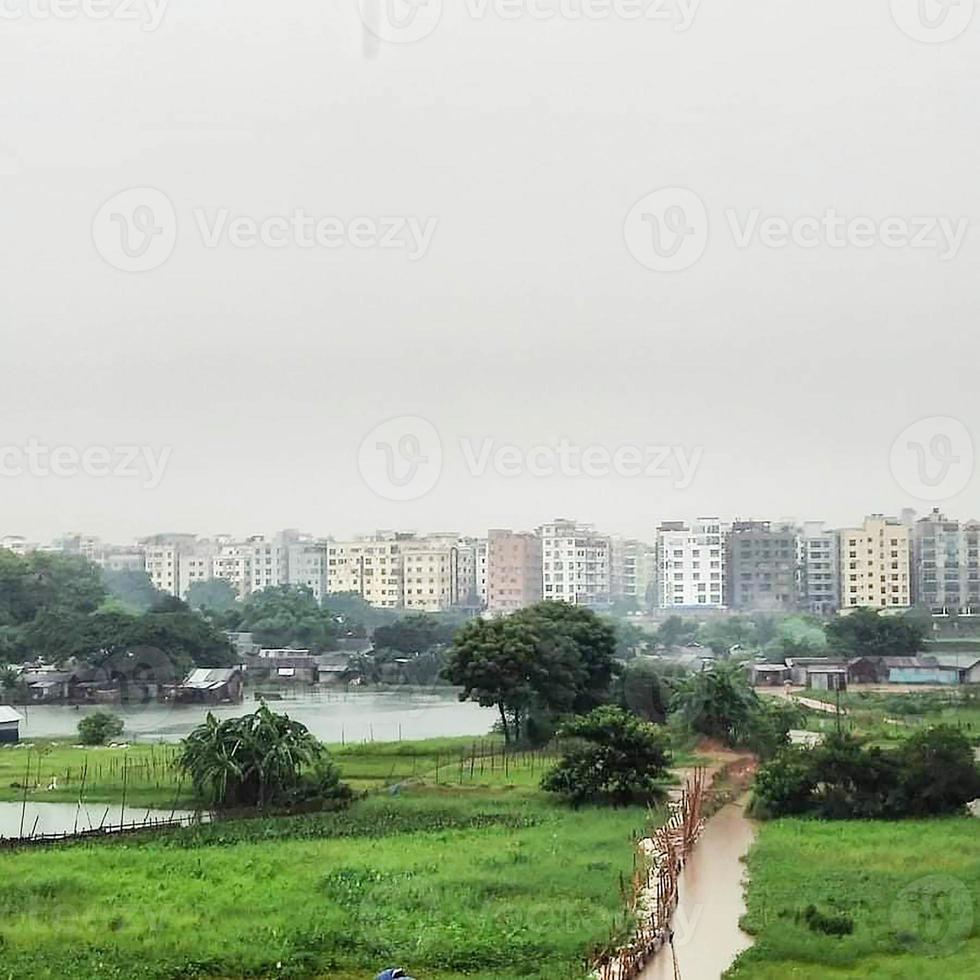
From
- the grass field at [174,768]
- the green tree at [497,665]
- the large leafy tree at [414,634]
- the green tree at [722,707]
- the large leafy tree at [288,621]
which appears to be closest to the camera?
the grass field at [174,768]

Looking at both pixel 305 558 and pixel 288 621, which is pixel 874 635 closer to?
pixel 288 621

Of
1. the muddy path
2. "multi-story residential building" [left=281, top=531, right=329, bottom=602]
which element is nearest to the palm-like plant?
the muddy path

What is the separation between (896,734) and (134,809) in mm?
9036

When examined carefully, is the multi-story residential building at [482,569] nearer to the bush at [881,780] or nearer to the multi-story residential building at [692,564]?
the multi-story residential building at [692,564]

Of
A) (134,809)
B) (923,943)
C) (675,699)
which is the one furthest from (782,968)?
(675,699)

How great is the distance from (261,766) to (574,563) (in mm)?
12117

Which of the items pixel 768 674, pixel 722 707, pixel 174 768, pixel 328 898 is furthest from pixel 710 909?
pixel 768 674

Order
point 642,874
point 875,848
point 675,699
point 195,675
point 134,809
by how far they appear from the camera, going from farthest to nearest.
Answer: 1. point 195,675
2. point 675,699
3. point 134,809
4. point 875,848
5. point 642,874

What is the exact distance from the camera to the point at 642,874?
9.28 m

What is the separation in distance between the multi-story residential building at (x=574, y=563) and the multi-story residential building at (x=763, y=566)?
2410 mm

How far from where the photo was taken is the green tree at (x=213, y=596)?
71.3 feet

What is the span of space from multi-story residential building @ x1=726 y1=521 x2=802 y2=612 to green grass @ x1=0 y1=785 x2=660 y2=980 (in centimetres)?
1100

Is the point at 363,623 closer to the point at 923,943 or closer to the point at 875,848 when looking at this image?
the point at 875,848

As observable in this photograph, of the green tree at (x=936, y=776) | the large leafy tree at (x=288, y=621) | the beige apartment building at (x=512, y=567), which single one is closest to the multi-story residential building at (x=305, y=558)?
the large leafy tree at (x=288, y=621)
